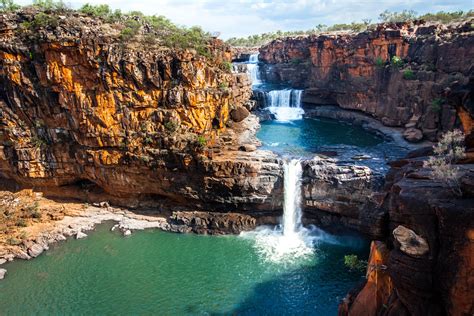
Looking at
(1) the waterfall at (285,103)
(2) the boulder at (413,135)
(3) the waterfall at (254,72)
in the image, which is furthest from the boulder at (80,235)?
(3) the waterfall at (254,72)

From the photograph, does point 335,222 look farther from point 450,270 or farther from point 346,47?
point 346,47

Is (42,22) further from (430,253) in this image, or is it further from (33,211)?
(430,253)

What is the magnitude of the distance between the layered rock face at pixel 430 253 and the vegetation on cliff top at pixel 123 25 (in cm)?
2451

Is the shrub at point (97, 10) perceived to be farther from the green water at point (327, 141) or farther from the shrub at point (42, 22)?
the green water at point (327, 141)

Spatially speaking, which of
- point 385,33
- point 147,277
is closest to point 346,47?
point 385,33

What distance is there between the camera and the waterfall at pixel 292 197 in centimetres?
2936

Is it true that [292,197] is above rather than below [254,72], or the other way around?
below

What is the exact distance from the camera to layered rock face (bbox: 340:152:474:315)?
416 inches

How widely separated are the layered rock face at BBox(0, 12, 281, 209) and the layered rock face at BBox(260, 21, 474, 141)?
1799 centimetres

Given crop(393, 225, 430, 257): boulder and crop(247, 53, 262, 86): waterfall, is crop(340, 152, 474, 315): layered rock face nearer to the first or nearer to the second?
crop(393, 225, 430, 257): boulder

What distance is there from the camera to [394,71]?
4128 cm

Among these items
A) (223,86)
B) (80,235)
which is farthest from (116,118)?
(223,86)

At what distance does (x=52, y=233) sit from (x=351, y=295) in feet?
77.0

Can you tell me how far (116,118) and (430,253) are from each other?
25.5 metres
